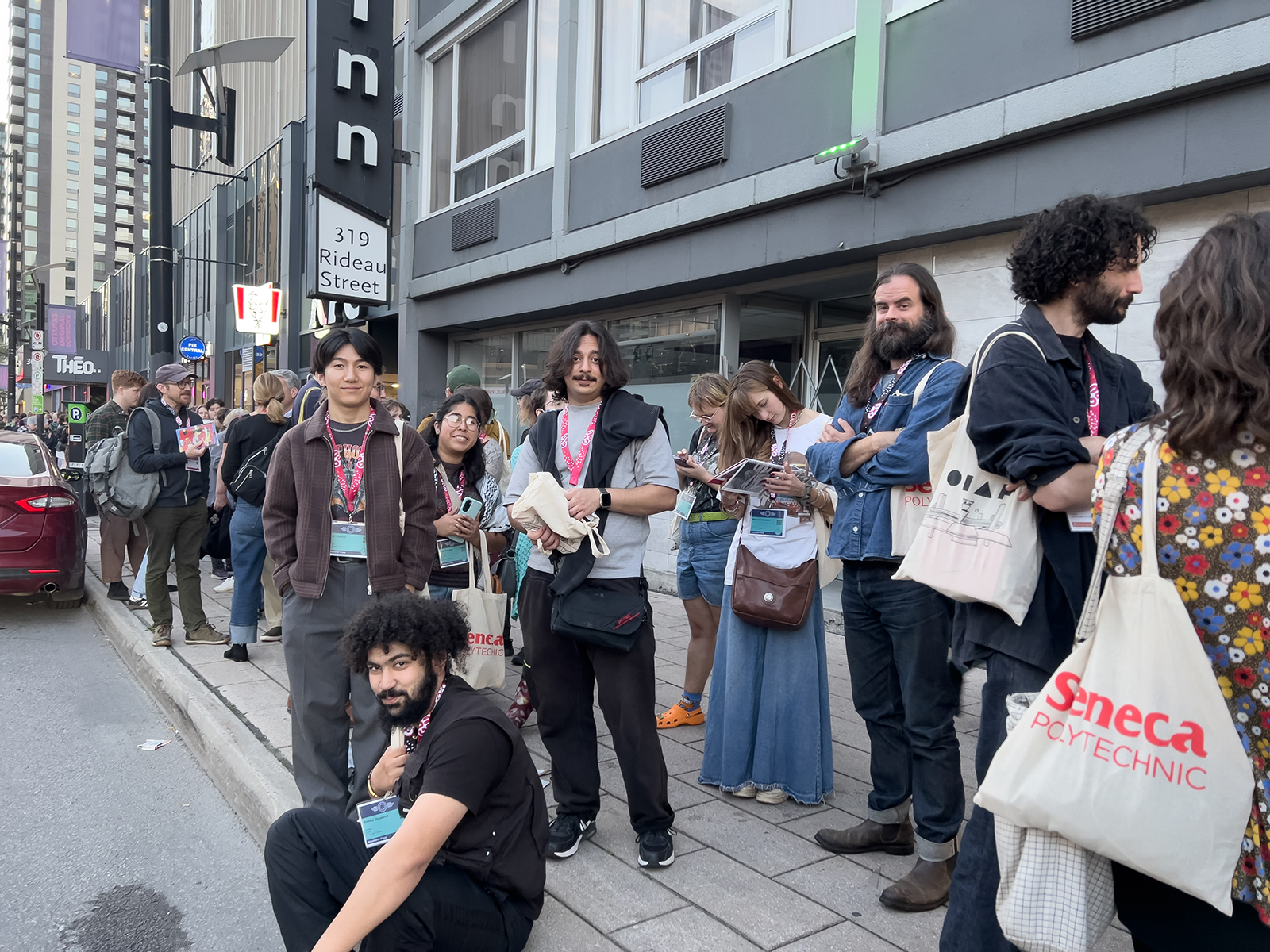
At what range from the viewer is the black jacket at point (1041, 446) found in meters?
1.84

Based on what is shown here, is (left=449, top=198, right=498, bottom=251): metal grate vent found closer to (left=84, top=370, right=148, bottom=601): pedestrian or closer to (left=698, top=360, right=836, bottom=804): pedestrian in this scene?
(left=84, top=370, right=148, bottom=601): pedestrian

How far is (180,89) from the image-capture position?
29891mm

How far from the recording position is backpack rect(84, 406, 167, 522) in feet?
22.1

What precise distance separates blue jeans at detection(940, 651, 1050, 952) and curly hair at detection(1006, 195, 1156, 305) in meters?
0.89

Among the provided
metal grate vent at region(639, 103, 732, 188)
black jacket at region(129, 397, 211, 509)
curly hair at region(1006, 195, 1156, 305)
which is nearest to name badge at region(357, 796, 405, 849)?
curly hair at region(1006, 195, 1156, 305)

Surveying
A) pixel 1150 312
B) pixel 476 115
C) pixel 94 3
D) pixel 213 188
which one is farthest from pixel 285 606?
pixel 213 188

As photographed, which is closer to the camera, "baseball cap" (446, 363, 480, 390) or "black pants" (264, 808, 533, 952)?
"black pants" (264, 808, 533, 952)

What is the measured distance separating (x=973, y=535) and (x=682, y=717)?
325 centimetres

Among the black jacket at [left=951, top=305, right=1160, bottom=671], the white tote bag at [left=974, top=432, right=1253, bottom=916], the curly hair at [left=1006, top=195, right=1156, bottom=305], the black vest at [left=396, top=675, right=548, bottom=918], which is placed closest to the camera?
the white tote bag at [left=974, top=432, right=1253, bottom=916]

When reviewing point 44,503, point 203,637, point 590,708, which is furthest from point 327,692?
point 44,503

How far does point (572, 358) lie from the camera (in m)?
3.37

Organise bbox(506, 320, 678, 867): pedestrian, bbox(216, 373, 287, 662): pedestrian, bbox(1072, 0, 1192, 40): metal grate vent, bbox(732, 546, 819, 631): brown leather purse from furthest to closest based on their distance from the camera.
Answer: bbox(216, 373, 287, 662): pedestrian → bbox(1072, 0, 1192, 40): metal grate vent → bbox(732, 546, 819, 631): brown leather purse → bbox(506, 320, 678, 867): pedestrian

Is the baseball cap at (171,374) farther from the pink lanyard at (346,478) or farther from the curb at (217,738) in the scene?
the pink lanyard at (346,478)

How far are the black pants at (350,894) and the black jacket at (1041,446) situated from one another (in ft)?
4.98
